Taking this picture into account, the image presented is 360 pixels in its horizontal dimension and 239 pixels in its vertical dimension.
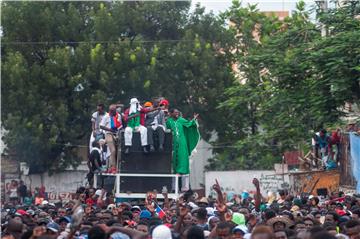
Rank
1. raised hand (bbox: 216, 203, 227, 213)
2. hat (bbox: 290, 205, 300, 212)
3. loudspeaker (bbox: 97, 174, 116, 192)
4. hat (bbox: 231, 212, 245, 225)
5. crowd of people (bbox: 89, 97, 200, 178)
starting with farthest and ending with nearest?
1. loudspeaker (bbox: 97, 174, 116, 192)
2. crowd of people (bbox: 89, 97, 200, 178)
3. hat (bbox: 290, 205, 300, 212)
4. hat (bbox: 231, 212, 245, 225)
5. raised hand (bbox: 216, 203, 227, 213)

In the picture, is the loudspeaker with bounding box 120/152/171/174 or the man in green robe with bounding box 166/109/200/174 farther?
the loudspeaker with bounding box 120/152/171/174

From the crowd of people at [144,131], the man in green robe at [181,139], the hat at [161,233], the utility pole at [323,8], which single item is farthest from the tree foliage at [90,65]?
the hat at [161,233]

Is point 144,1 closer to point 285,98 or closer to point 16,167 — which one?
point 16,167

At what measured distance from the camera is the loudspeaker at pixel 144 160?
2012 centimetres

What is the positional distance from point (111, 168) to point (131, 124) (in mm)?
976

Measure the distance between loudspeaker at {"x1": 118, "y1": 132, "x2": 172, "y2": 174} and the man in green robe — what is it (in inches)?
5.3

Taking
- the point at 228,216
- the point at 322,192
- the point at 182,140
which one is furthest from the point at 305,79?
the point at 228,216

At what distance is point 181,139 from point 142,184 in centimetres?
117

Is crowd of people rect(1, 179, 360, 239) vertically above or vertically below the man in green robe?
below

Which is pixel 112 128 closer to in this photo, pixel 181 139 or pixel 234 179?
pixel 181 139

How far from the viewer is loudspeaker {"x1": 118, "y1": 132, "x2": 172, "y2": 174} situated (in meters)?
20.1

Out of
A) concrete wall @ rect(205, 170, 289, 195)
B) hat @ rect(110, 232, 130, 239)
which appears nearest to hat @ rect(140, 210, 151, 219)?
hat @ rect(110, 232, 130, 239)

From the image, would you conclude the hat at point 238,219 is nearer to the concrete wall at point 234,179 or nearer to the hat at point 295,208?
the hat at point 295,208

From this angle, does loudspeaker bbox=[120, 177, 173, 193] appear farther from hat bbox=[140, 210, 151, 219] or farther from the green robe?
hat bbox=[140, 210, 151, 219]
